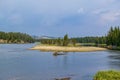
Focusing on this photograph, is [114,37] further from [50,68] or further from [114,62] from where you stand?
[50,68]

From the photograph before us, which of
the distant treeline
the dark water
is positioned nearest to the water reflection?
the dark water

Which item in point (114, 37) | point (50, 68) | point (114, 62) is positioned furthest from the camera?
point (114, 37)

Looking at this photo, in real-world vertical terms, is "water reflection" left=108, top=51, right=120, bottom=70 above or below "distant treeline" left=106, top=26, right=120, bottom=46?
below

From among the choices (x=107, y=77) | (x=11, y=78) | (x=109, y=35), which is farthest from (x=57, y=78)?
(x=109, y=35)

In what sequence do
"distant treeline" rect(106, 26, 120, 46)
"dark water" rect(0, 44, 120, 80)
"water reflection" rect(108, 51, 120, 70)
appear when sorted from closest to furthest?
1. "dark water" rect(0, 44, 120, 80)
2. "water reflection" rect(108, 51, 120, 70)
3. "distant treeline" rect(106, 26, 120, 46)

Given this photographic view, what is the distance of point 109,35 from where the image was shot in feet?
620

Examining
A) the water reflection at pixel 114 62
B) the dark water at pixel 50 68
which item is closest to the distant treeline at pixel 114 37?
the water reflection at pixel 114 62

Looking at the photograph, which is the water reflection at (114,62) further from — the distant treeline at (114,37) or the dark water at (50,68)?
the distant treeline at (114,37)

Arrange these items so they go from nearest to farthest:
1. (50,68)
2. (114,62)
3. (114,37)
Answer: (50,68) → (114,62) → (114,37)

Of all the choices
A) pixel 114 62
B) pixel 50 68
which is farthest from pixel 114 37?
pixel 50 68

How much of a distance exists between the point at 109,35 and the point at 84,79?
146 metres

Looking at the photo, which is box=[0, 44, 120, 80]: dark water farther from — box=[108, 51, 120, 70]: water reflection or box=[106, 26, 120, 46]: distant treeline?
box=[106, 26, 120, 46]: distant treeline

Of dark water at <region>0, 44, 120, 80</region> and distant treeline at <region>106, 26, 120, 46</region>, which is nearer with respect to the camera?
dark water at <region>0, 44, 120, 80</region>

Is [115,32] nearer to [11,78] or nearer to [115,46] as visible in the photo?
[115,46]
